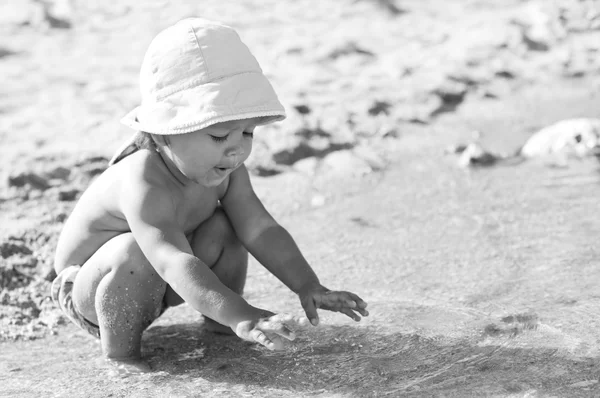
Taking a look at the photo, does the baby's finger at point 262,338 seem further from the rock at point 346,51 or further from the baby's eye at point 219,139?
the rock at point 346,51

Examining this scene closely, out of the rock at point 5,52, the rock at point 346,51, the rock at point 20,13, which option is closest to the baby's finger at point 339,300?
the rock at point 346,51

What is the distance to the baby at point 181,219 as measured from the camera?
239 cm

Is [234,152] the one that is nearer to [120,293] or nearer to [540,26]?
[120,293]


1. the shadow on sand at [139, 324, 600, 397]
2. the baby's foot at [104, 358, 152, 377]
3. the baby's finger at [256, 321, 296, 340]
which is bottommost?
the baby's foot at [104, 358, 152, 377]

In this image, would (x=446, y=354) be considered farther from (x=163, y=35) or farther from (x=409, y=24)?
(x=409, y=24)

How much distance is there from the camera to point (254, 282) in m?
3.23

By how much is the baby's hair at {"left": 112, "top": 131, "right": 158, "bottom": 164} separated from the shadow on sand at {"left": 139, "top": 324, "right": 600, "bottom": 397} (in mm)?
585

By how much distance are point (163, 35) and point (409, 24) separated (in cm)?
424

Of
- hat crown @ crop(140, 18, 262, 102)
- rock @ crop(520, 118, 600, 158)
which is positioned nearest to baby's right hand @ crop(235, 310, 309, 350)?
hat crown @ crop(140, 18, 262, 102)

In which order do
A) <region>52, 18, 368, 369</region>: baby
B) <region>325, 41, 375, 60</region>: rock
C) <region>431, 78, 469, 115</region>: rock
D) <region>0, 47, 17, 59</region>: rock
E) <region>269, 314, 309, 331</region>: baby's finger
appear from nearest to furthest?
1. <region>269, 314, 309, 331</region>: baby's finger
2. <region>52, 18, 368, 369</region>: baby
3. <region>431, 78, 469, 115</region>: rock
4. <region>325, 41, 375, 60</region>: rock
5. <region>0, 47, 17, 59</region>: rock

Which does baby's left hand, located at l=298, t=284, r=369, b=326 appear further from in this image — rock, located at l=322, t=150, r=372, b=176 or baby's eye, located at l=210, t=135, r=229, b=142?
rock, located at l=322, t=150, r=372, b=176

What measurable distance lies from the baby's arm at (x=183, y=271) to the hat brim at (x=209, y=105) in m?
0.20

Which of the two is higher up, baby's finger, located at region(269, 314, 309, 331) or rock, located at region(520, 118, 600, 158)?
baby's finger, located at region(269, 314, 309, 331)

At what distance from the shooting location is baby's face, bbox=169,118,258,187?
2.47 m
